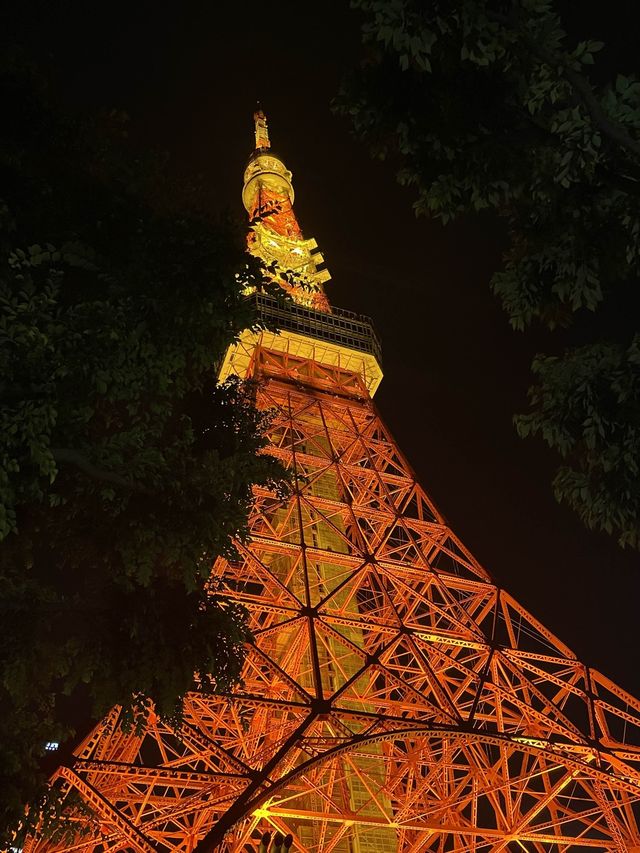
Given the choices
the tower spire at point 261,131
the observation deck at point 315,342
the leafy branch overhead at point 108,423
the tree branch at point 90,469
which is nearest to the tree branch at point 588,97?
the leafy branch overhead at point 108,423

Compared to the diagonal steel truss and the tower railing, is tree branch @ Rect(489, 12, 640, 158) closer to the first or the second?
the diagonal steel truss

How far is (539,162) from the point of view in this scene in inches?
171

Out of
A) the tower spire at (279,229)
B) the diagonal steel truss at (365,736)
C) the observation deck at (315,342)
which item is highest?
the tower spire at (279,229)

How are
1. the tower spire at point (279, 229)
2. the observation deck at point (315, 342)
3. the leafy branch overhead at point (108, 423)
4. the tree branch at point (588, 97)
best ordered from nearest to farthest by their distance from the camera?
the tree branch at point (588, 97)
the leafy branch overhead at point (108, 423)
the observation deck at point (315, 342)
the tower spire at point (279, 229)

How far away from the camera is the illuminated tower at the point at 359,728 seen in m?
8.68

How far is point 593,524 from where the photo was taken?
5008mm

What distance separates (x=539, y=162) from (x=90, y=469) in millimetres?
3665

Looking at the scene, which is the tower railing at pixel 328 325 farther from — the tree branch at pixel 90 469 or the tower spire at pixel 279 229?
the tree branch at pixel 90 469

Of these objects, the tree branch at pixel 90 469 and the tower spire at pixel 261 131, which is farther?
the tower spire at pixel 261 131

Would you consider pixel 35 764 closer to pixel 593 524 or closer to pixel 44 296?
pixel 44 296

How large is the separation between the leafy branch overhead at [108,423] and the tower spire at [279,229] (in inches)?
577

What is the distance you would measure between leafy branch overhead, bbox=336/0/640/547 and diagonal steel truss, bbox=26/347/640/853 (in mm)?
4412

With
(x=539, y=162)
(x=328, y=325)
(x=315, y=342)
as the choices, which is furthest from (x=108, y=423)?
(x=328, y=325)

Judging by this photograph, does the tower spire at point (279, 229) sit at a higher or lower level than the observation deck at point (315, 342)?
higher
